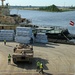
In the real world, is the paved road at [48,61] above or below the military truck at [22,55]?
below

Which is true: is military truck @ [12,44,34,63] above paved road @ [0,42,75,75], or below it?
above

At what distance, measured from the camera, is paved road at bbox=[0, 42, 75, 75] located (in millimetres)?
26297

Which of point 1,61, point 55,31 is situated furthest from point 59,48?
point 55,31

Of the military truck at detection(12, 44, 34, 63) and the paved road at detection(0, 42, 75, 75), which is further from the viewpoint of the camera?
the military truck at detection(12, 44, 34, 63)

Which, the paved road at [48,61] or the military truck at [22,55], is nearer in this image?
the paved road at [48,61]

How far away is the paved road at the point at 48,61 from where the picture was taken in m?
26.3

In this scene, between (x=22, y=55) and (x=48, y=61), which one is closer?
(x=22, y=55)

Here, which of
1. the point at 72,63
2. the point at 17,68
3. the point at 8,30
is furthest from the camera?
the point at 8,30

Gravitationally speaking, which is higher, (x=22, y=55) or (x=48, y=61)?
(x=22, y=55)

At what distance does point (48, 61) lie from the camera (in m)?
30.3

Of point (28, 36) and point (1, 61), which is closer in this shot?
point (1, 61)

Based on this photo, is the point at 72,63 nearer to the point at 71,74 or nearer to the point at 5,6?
the point at 71,74

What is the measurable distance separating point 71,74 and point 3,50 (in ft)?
43.8

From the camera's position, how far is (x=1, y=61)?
29.8m
